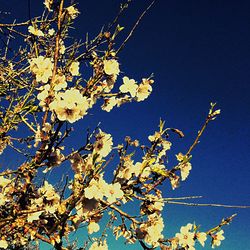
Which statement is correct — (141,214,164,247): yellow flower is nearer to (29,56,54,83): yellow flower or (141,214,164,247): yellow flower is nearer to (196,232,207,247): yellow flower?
(196,232,207,247): yellow flower

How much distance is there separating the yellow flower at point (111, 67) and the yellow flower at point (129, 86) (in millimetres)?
215

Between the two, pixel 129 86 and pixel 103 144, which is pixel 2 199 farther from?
pixel 129 86

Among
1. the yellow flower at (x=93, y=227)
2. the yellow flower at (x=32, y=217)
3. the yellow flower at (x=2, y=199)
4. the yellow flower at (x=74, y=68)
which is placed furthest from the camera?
the yellow flower at (x=74, y=68)

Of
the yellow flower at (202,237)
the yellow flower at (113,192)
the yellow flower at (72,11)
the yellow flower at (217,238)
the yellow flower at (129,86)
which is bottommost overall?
the yellow flower at (113,192)

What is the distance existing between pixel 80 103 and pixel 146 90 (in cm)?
104

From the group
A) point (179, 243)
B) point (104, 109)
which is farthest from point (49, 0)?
point (179, 243)

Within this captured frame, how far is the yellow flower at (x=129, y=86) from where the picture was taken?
316cm

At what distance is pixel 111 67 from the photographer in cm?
294

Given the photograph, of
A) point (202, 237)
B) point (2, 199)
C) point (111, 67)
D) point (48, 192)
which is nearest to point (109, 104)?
point (111, 67)

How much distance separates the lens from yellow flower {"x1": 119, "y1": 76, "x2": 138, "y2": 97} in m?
3.16

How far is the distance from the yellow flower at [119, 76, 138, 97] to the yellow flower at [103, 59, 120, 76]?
22 centimetres

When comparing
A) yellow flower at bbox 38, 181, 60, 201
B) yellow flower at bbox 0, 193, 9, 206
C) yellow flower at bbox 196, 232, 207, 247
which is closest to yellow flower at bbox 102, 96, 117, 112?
yellow flower at bbox 38, 181, 60, 201

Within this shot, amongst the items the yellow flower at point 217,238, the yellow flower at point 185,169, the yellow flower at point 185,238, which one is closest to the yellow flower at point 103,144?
the yellow flower at point 185,169

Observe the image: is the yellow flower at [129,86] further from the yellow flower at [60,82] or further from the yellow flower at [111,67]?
the yellow flower at [60,82]
